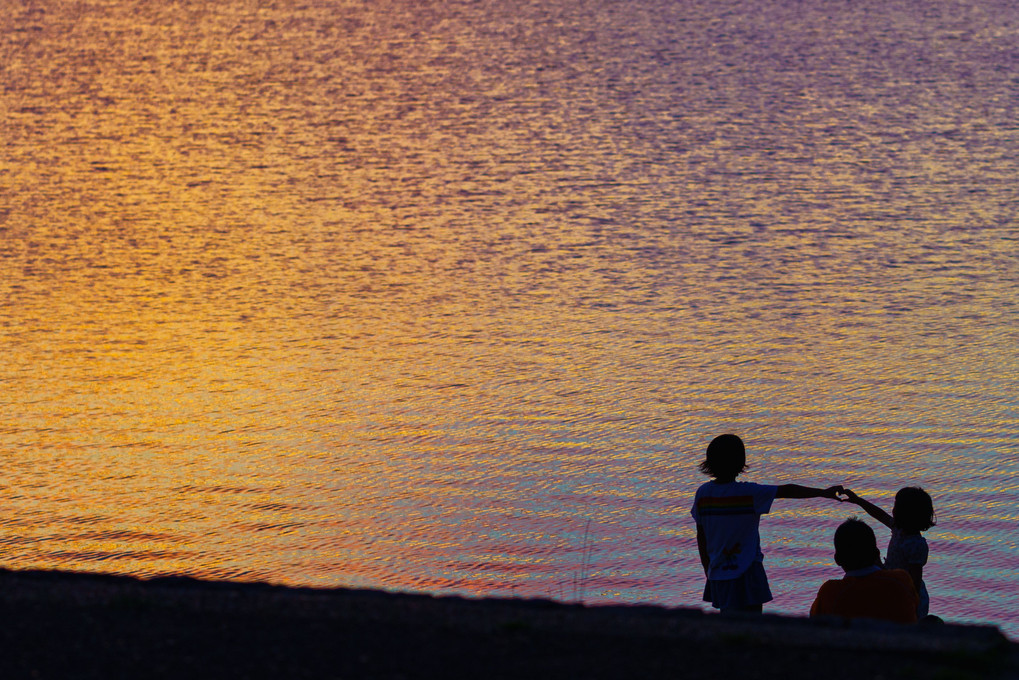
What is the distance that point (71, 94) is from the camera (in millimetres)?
46188

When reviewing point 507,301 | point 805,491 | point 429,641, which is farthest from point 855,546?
point 507,301

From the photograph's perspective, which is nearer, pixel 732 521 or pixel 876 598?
pixel 876 598

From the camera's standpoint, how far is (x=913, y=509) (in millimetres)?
5754

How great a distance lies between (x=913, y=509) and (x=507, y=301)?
15.0 meters

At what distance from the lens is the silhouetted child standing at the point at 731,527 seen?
5832mm

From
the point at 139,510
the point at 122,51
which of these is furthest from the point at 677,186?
the point at 122,51

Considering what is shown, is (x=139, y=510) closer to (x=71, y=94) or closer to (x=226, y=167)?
(x=226, y=167)

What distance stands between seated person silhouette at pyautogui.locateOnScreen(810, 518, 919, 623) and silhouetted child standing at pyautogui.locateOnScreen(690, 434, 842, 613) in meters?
0.42

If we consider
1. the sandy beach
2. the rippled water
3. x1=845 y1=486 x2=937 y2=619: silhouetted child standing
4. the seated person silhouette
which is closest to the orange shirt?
the seated person silhouette

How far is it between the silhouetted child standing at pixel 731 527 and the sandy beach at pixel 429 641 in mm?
754

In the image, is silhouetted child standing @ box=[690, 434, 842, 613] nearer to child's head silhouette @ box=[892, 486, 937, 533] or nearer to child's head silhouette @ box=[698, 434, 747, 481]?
child's head silhouette @ box=[698, 434, 747, 481]

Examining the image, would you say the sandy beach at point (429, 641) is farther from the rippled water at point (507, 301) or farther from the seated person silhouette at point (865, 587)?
the rippled water at point (507, 301)

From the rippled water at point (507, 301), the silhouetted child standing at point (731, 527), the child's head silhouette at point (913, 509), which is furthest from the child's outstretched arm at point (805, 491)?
the rippled water at point (507, 301)

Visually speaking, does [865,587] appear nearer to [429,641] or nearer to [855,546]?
[855,546]
